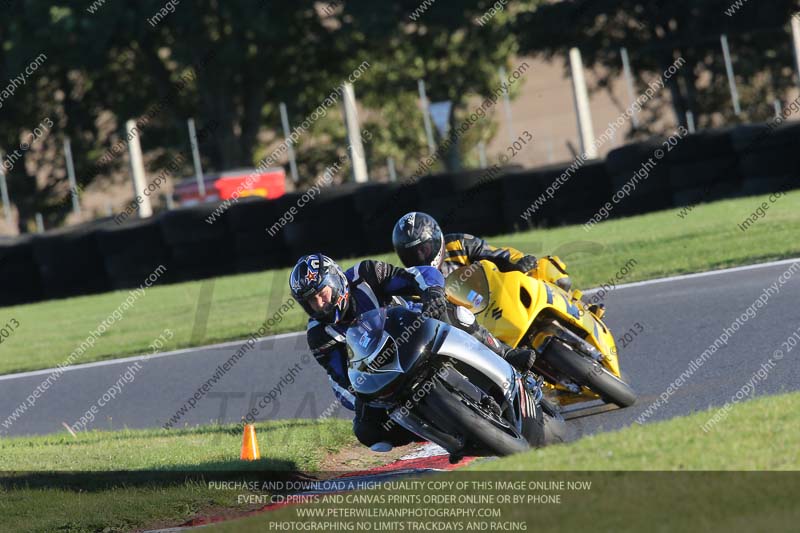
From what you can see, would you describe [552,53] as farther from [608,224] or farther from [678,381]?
[678,381]

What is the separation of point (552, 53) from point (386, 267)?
75.5 ft

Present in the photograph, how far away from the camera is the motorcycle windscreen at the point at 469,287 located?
7.41 metres

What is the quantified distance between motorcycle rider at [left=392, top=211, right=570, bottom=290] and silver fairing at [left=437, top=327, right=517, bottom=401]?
1.09 metres

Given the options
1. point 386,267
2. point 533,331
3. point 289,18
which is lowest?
point 533,331

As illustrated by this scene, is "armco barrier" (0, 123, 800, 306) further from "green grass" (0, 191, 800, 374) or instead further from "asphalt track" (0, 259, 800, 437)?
"asphalt track" (0, 259, 800, 437)

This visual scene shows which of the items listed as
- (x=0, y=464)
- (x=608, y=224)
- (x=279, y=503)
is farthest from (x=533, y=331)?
(x=608, y=224)

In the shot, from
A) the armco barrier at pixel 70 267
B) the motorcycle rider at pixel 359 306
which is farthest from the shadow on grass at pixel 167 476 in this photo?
the armco barrier at pixel 70 267

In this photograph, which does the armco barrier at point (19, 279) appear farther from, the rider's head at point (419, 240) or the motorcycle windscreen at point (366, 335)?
the motorcycle windscreen at point (366, 335)

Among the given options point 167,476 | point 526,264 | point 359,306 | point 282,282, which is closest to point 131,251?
point 282,282

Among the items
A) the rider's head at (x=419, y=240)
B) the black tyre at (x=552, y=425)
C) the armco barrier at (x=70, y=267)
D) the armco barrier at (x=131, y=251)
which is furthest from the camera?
the armco barrier at (x=70, y=267)

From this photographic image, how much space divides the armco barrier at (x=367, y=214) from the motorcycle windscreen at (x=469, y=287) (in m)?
9.65

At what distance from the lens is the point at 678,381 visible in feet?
28.5

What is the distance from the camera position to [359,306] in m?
6.85

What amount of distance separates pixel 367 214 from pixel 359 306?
36.4 ft
